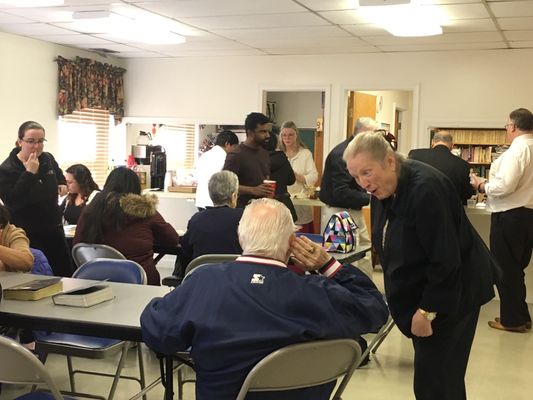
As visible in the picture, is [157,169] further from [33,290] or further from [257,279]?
[257,279]

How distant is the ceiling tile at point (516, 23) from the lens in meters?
5.16

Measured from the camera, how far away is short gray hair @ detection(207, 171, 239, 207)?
3826 millimetres

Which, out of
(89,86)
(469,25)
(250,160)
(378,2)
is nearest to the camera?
(378,2)

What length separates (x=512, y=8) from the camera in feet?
15.6

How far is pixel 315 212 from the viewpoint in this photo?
789 centimetres

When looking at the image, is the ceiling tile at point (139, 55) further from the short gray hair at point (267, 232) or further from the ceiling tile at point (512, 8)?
the short gray hair at point (267, 232)

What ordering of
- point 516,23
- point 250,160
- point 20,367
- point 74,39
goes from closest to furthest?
point 20,367 → point 250,160 → point 516,23 → point 74,39

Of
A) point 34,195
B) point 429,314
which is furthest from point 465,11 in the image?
point 34,195

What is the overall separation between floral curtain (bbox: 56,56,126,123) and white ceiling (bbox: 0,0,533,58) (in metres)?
0.25

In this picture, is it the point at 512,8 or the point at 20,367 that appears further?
the point at 512,8

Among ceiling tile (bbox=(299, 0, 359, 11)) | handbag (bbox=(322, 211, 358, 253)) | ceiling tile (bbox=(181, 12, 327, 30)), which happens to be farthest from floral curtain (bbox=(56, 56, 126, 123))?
handbag (bbox=(322, 211, 358, 253))

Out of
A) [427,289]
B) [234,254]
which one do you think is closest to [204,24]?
[234,254]

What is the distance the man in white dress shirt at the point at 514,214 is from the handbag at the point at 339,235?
1699 mm

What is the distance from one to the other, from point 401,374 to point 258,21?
3109 millimetres
